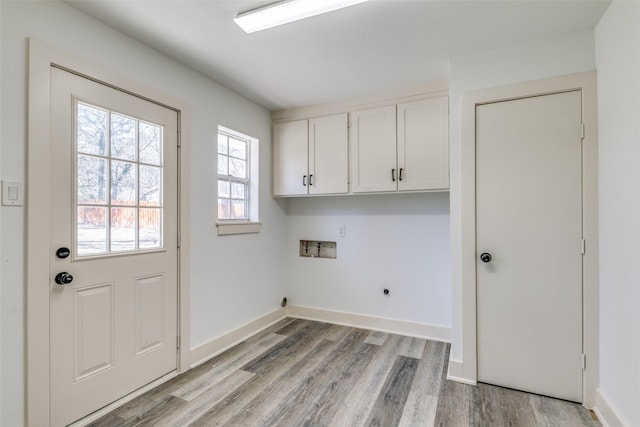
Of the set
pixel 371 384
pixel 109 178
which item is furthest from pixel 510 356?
pixel 109 178

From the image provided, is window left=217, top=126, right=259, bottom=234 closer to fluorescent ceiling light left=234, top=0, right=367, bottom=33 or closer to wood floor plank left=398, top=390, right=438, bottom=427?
fluorescent ceiling light left=234, top=0, right=367, bottom=33

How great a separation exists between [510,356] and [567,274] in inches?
27.2

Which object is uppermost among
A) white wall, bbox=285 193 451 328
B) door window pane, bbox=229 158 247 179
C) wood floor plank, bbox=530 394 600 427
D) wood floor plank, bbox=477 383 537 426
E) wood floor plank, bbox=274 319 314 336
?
door window pane, bbox=229 158 247 179

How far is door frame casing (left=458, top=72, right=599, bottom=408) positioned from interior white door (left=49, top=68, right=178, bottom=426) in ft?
7.26

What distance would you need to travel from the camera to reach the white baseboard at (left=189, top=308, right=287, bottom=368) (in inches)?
103

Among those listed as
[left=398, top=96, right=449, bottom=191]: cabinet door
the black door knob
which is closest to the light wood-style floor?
the black door knob

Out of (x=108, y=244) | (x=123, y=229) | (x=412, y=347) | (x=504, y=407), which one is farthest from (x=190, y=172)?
(x=504, y=407)

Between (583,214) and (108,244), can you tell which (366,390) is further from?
(108,244)

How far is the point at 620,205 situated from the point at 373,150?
1.92m

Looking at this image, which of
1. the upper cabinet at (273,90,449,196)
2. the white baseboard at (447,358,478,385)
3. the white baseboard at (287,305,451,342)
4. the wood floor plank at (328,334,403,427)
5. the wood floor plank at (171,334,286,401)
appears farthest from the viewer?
the white baseboard at (287,305,451,342)

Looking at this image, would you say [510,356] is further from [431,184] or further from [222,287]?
[222,287]
